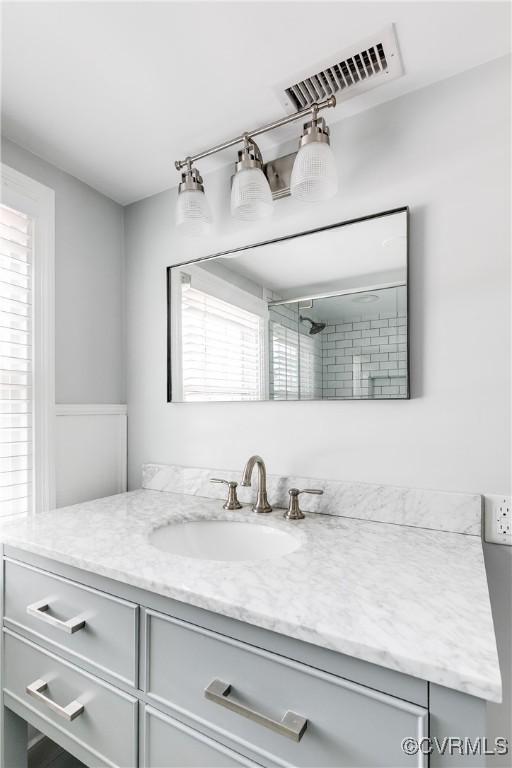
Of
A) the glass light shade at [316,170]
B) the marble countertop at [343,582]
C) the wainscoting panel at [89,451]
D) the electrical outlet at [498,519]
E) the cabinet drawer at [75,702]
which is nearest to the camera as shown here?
the marble countertop at [343,582]

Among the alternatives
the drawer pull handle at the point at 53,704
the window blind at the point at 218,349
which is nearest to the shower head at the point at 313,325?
the window blind at the point at 218,349

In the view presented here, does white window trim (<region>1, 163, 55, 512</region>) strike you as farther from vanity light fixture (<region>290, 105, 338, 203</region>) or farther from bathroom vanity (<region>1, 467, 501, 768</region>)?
vanity light fixture (<region>290, 105, 338, 203</region>)

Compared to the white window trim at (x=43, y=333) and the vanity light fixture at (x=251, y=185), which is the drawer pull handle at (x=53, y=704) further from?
the vanity light fixture at (x=251, y=185)

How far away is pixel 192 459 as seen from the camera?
65.9 inches

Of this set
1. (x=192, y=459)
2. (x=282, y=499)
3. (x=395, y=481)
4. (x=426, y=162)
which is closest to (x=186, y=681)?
(x=282, y=499)

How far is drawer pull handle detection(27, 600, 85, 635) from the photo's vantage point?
0.99 m

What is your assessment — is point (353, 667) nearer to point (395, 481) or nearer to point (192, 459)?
point (395, 481)

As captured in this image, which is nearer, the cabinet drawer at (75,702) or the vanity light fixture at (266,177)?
the cabinet drawer at (75,702)

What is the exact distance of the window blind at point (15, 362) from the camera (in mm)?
1431

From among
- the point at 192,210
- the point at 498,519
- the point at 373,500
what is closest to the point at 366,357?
the point at 373,500

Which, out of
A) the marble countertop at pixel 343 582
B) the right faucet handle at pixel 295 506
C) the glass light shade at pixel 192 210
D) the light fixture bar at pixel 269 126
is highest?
the light fixture bar at pixel 269 126

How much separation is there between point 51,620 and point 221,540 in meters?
0.51

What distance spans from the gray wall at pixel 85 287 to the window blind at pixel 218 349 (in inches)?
14.9

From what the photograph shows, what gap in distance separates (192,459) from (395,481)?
2.63 ft
